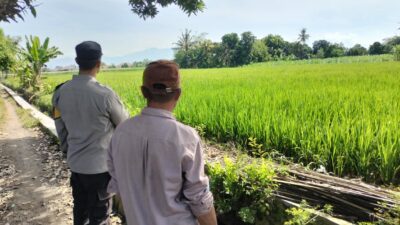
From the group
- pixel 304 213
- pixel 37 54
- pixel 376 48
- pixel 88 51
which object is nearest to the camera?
pixel 304 213

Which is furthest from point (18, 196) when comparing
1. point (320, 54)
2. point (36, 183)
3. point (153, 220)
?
point (320, 54)

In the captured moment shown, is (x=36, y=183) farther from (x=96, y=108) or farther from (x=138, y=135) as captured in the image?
(x=138, y=135)

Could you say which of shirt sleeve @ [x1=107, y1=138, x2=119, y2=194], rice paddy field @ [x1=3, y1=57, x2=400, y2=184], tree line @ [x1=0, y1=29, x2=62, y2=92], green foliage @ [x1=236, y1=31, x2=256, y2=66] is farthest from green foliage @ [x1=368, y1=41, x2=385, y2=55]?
shirt sleeve @ [x1=107, y1=138, x2=119, y2=194]

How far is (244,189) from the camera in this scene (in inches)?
110

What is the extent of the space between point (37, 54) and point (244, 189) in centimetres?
1456

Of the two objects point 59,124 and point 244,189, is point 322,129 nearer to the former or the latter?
point 244,189

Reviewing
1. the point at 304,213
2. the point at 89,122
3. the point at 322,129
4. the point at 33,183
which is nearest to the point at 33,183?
the point at 33,183

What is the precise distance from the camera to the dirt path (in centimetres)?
387

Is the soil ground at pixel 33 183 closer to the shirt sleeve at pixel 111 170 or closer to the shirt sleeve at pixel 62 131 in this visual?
the shirt sleeve at pixel 62 131

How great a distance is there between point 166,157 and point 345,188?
154cm

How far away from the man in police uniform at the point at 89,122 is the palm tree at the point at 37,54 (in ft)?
45.0

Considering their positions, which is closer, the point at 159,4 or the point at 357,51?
the point at 159,4

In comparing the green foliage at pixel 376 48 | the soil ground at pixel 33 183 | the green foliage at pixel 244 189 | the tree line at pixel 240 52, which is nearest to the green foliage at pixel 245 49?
the tree line at pixel 240 52

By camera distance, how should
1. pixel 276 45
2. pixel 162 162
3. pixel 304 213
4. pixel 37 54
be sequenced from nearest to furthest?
pixel 162 162 → pixel 304 213 → pixel 37 54 → pixel 276 45
